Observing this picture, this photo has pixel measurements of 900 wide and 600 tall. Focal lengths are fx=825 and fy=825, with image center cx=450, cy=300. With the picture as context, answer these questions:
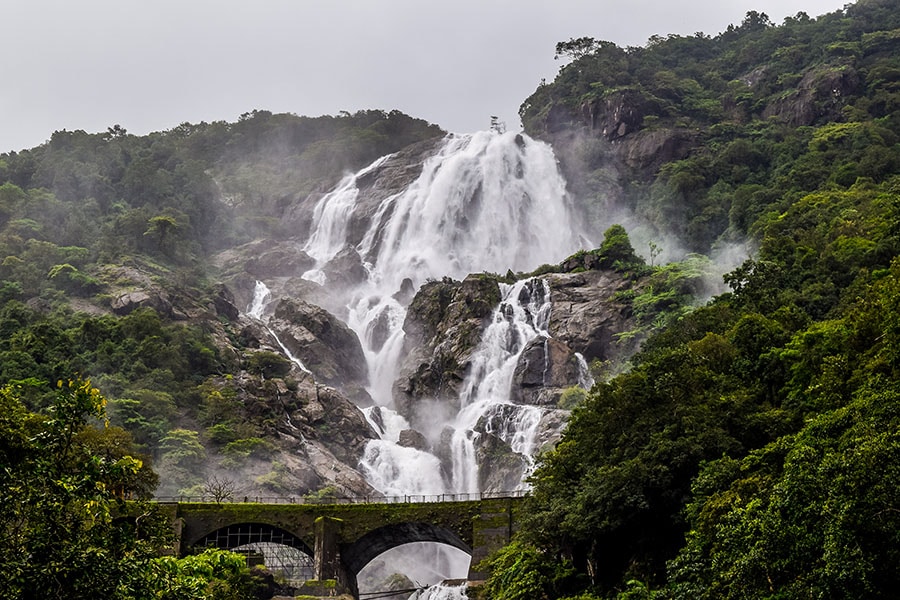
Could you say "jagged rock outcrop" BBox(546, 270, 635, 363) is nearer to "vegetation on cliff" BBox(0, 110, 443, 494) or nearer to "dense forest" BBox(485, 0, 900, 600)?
"dense forest" BBox(485, 0, 900, 600)

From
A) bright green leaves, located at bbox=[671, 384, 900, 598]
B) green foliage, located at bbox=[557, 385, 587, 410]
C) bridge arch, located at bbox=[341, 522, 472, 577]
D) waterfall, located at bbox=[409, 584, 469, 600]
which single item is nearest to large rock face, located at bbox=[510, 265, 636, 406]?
green foliage, located at bbox=[557, 385, 587, 410]

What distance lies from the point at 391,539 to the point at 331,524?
3548 millimetres

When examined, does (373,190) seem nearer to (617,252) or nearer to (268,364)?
(617,252)

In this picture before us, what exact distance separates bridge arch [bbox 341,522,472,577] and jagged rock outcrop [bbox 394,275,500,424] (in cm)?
2042

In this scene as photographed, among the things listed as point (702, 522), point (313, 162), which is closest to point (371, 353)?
point (313, 162)

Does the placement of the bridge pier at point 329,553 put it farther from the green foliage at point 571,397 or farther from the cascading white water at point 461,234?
the cascading white water at point 461,234

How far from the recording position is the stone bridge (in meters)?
37.8

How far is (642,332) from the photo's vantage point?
5881cm

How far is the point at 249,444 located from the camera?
51.1 meters

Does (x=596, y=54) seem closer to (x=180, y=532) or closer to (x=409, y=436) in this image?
(x=409, y=436)

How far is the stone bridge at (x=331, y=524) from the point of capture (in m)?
37.8

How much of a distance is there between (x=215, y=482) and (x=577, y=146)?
61524 mm

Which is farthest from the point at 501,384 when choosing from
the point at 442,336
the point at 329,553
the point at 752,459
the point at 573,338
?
the point at 752,459

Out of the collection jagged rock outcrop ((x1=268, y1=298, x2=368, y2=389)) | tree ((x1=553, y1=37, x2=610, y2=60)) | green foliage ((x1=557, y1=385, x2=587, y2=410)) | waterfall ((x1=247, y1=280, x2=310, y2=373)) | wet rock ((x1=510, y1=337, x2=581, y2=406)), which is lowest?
green foliage ((x1=557, y1=385, x2=587, y2=410))
